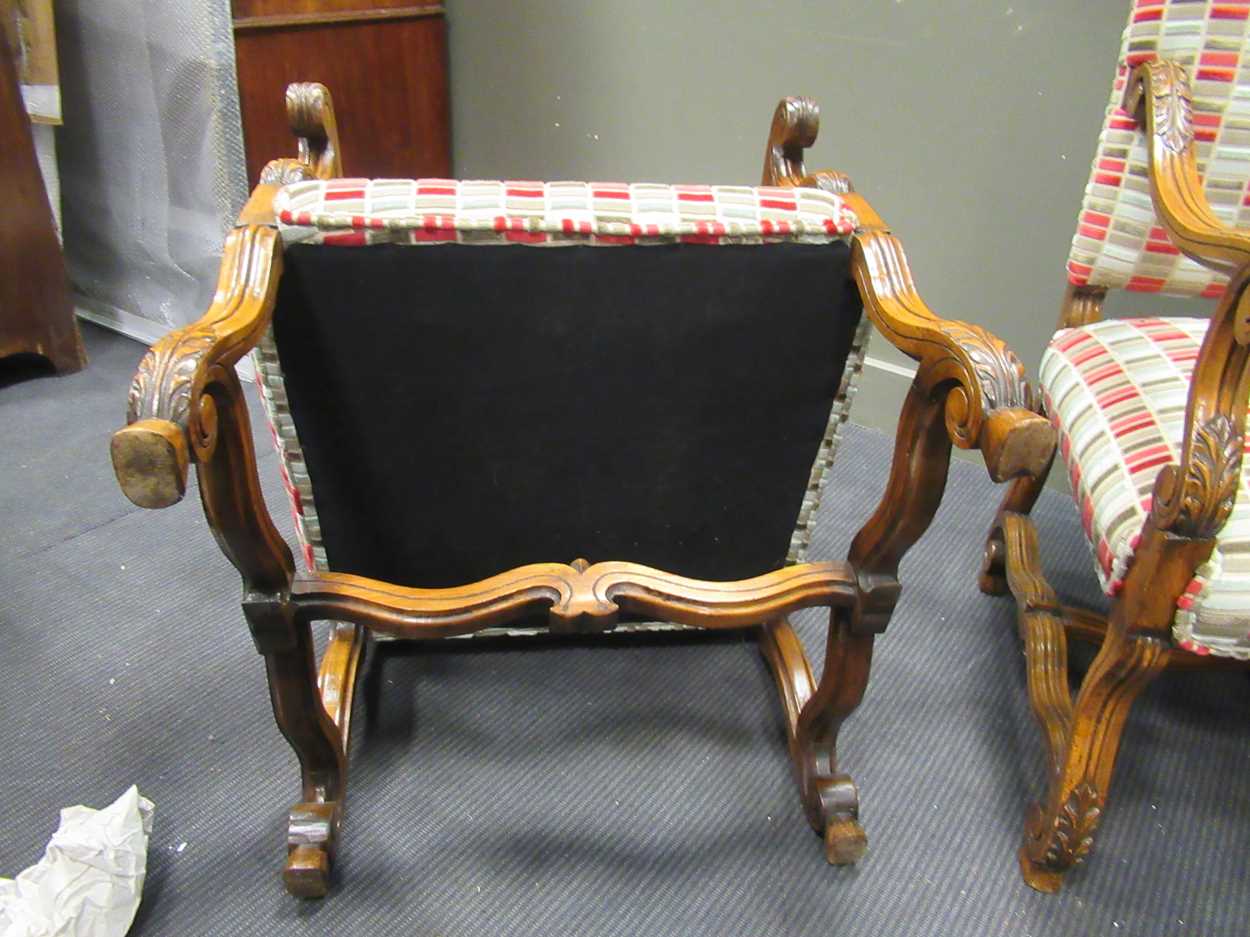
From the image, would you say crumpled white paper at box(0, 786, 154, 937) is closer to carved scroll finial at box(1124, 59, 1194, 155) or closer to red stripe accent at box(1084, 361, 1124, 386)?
red stripe accent at box(1084, 361, 1124, 386)

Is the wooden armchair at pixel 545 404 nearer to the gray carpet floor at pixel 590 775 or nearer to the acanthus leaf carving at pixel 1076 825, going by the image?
the gray carpet floor at pixel 590 775

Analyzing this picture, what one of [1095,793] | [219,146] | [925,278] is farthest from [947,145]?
[219,146]

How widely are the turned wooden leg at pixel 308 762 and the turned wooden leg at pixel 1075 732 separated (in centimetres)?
76

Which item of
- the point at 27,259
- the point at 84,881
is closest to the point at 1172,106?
the point at 84,881

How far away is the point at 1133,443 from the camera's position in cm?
96

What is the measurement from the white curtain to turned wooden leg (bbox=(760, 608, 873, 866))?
1.36m

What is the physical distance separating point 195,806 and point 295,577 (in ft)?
1.43

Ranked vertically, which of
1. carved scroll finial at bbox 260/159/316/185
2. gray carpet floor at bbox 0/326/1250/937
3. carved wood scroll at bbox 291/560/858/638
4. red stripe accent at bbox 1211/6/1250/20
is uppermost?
red stripe accent at bbox 1211/6/1250/20

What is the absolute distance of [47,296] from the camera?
1.92 meters

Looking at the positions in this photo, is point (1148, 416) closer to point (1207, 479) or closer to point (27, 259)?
point (1207, 479)

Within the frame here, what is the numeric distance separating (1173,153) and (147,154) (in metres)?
1.79

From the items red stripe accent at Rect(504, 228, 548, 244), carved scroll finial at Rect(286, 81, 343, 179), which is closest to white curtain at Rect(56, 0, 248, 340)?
carved scroll finial at Rect(286, 81, 343, 179)

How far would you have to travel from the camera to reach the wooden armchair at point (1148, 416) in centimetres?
81

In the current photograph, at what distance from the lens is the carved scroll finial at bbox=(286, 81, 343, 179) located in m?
1.05
